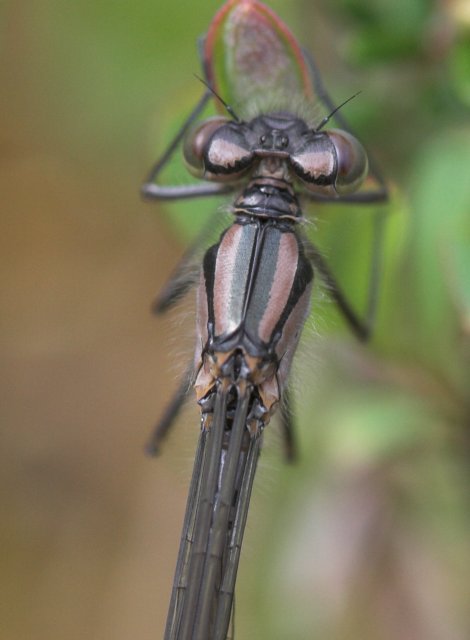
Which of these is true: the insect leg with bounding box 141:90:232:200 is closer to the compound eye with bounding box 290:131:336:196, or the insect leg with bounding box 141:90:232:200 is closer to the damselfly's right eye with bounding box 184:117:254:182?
the damselfly's right eye with bounding box 184:117:254:182

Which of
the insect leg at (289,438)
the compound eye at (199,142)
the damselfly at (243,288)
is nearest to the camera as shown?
the damselfly at (243,288)

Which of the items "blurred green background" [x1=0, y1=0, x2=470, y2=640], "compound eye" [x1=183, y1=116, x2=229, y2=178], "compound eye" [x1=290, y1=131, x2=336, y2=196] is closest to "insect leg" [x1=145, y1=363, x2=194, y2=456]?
"blurred green background" [x1=0, y1=0, x2=470, y2=640]

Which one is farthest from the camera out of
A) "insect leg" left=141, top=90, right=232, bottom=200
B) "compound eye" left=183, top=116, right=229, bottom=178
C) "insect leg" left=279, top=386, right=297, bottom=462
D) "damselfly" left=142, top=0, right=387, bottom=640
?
"insect leg" left=279, top=386, right=297, bottom=462

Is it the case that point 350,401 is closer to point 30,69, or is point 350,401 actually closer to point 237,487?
point 237,487

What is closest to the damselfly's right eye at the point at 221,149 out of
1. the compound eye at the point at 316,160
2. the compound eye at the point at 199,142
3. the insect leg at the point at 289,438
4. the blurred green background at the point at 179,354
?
the compound eye at the point at 199,142

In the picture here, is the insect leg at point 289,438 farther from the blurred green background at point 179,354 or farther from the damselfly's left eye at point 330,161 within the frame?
the damselfly's left eye at point 330,161

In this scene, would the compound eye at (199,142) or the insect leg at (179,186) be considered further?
the insect leg at (179,186)

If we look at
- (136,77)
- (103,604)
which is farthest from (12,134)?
(103,604)
